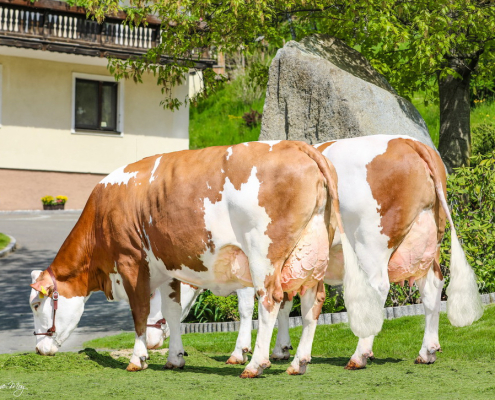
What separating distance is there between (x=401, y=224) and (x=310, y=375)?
1.57 m

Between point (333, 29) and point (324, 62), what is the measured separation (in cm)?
349

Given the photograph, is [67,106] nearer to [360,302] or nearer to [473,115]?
[473,115]

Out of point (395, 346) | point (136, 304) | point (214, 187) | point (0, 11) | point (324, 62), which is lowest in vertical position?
point (395, 346)

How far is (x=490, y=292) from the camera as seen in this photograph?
9.77m

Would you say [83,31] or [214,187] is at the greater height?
[83,31]

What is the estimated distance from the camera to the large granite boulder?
972 cm

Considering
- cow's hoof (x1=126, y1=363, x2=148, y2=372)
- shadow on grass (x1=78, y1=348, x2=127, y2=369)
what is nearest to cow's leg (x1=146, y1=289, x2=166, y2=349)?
shadow on grass (x1=78, y1=348, x2=127, y2=369)

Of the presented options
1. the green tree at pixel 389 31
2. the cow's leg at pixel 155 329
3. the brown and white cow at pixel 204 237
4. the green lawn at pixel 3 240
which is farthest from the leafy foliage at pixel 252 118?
the brown and white cow at pixel 204 237

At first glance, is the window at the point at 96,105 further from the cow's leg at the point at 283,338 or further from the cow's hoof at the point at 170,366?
the cow's hoof at the point at 170,366

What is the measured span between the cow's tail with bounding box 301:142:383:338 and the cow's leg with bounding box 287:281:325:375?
36 cm

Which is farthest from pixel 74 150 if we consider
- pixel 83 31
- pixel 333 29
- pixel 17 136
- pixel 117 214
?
pixel 117 214

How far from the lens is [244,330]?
7.38m

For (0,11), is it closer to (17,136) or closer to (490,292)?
(17,136)

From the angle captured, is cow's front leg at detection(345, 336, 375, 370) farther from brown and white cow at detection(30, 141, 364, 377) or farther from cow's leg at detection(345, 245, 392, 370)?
brown and white cow at detection(30, 141, 364, 377)
